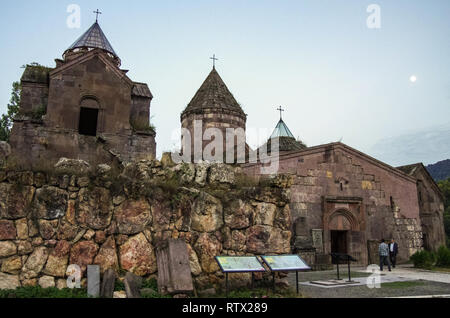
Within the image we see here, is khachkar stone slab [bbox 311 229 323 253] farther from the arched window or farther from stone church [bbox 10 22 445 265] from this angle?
the arched window

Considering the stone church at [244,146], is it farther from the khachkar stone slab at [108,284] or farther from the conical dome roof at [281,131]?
the khachkar stone slab at [108,284]

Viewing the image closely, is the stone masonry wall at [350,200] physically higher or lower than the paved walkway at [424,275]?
higher

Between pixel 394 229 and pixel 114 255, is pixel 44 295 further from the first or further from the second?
pixel 394 229

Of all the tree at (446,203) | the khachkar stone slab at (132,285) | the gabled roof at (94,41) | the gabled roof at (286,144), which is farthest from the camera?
the tree at (446,203)

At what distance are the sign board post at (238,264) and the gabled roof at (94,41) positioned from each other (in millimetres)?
9257

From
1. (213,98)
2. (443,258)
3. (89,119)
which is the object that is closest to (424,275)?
(443,258)

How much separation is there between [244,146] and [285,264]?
11.5 meters

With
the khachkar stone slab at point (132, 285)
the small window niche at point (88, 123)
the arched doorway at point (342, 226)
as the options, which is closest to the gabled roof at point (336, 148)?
the arched doorway at point (342, 226)

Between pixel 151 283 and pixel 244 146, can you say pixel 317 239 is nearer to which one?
pixel 244 146

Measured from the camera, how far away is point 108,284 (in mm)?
4676

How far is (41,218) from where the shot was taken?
4.97 m

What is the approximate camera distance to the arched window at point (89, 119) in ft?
34.3

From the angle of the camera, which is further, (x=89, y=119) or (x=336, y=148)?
(x=336, y=148)
